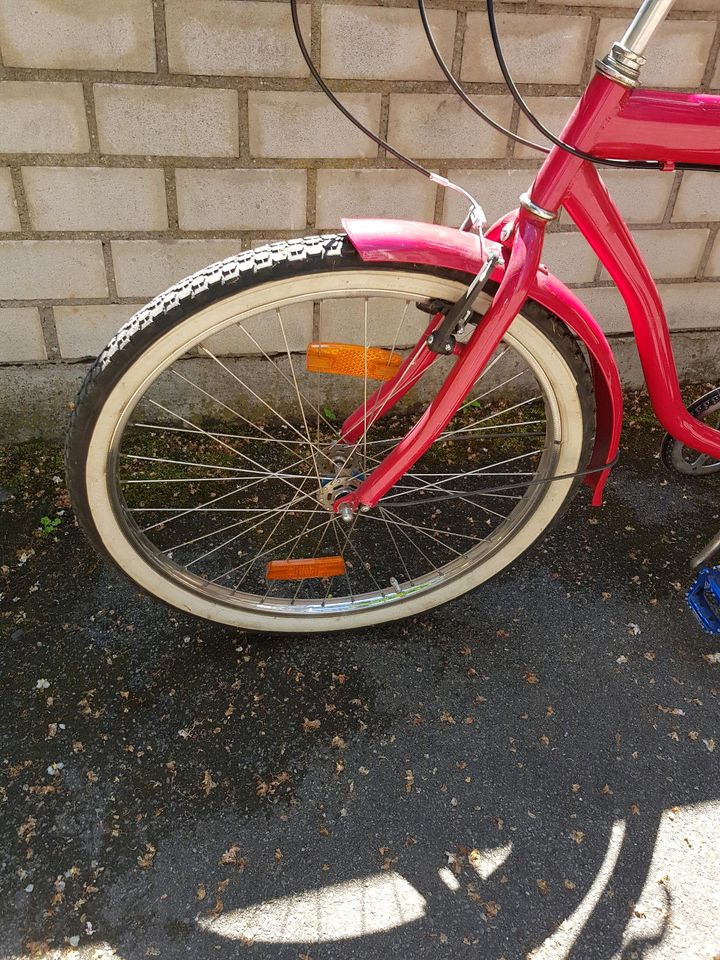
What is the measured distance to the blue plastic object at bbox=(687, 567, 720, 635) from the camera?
180cm

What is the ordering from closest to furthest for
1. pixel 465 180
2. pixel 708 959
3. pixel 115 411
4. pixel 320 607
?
pixel 708 959 < pixel 115 411 < pixel 320 607 < pixel 465 180

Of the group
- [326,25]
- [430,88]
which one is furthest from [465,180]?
[326,25]

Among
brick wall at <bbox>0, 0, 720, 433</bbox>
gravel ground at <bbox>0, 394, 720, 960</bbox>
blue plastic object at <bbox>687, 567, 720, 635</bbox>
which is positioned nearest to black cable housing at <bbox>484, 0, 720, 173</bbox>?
brick wall at <bbox>0, 0, 720, 433</bbox>

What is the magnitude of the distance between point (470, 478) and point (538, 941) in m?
1.33

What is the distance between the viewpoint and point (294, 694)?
1745 millimetres

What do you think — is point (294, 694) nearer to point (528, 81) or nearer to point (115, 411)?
point (115, 411)

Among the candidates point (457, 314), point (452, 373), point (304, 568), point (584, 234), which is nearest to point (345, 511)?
point (304, 568)

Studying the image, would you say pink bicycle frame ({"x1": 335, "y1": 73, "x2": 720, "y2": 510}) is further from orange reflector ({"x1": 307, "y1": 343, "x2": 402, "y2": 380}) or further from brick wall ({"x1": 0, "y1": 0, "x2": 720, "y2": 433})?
brick wall ({"x1": 0, "y1": 0, "x2": 720, "y2": 433})

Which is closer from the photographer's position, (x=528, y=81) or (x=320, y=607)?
(x=320, y=607)

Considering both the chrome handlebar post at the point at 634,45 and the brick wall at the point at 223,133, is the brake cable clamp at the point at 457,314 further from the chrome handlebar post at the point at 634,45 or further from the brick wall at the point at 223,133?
the brick wall at the point at 223,133

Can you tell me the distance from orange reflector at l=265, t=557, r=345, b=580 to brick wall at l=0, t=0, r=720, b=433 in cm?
99

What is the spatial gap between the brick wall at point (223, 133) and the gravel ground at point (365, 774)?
2.39 ft

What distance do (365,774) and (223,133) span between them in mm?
1666

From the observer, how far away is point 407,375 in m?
1.66
